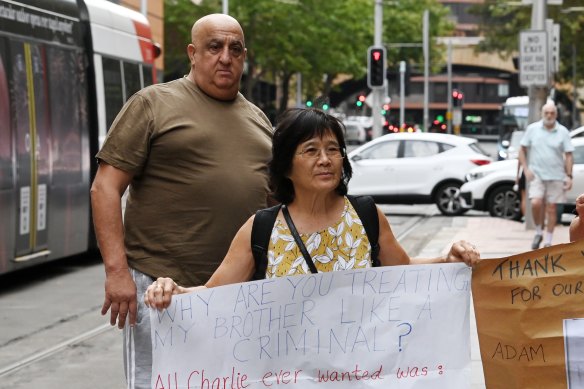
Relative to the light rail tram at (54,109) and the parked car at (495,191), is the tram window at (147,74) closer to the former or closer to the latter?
the light rail tram at (54,109)

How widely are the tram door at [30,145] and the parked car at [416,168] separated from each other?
37.6ft

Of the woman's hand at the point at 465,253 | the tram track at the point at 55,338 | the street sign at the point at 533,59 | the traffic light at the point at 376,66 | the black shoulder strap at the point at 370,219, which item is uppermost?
the traffic light at the point at 376,66

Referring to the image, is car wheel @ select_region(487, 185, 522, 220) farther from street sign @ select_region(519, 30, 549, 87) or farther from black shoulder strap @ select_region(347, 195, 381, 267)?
black shoulder strap @ select_region(347, 195, 381, 267)

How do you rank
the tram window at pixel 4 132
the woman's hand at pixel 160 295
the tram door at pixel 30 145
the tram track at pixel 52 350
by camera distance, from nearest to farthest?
the woman's hand at pixel 160 295, the tram track at pixel 52 350, the tram window at pixel 4 132, the tram door at pixel 30 145

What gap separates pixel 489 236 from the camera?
18.8 metres

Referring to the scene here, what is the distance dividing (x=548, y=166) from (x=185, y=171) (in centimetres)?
1126

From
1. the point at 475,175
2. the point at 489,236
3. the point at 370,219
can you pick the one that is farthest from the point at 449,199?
the point at 370,219

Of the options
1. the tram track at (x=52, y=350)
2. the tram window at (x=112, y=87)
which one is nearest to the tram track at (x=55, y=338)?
the tram track at (x=52, y=350)

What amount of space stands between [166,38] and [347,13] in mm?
8159

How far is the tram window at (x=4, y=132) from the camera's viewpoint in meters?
12.0

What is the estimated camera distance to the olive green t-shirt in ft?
16.2

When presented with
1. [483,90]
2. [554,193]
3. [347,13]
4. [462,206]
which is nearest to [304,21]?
[347,13]

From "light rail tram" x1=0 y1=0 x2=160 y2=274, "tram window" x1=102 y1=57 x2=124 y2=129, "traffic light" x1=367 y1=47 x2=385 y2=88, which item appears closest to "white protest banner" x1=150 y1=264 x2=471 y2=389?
"light rail tram" x1=0 y1=0 x2=160 y2=274

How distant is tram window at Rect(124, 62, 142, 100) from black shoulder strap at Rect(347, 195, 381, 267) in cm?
1144
